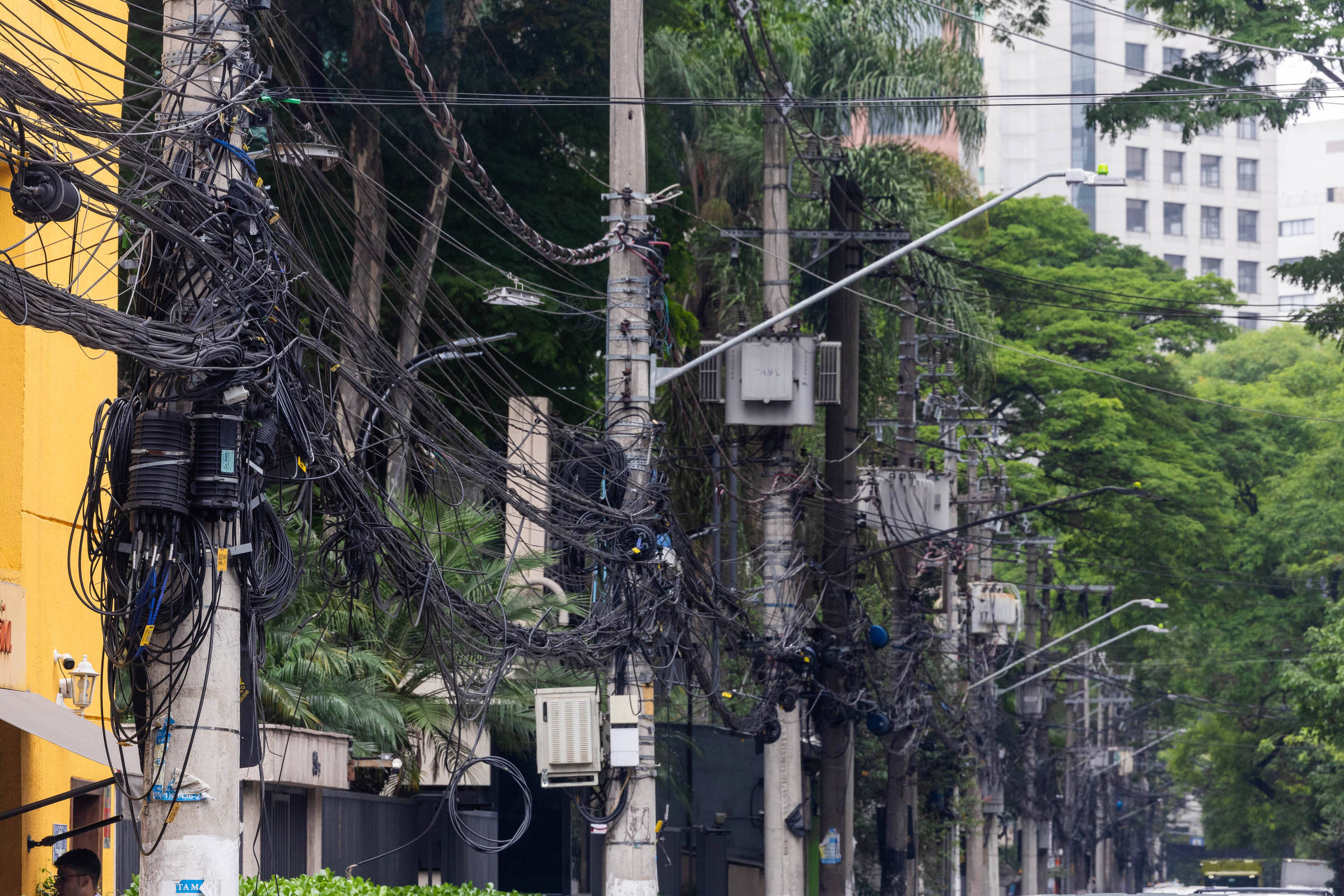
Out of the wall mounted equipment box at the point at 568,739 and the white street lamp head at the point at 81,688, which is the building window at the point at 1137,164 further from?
the white street lamp head at the point at 81,688

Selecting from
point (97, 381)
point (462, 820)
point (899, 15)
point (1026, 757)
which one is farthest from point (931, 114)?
point (1026, 757)

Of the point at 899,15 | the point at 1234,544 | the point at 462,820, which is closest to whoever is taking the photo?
the point at 462,820

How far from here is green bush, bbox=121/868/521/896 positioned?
41.8 feet

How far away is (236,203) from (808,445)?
31.9 m

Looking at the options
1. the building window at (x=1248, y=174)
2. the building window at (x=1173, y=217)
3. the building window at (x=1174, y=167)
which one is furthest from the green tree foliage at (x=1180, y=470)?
the building window at (x=1248, y=174)

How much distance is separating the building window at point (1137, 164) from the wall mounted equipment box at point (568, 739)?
379 feet

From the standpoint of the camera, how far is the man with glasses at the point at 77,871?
37.9 ft

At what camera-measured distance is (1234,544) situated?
55.7m

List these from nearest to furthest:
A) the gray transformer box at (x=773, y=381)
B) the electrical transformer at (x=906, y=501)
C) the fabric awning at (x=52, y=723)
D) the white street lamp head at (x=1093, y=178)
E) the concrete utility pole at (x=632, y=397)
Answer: the fabric awning at (x=52, y=723) → the concrete utility pole at (x=632, y=397) → the white street lamp head at (x=1093, y=178) → the gray transformer box at (x=773, y=381) → the electrical transformer at (x=906, y=501)

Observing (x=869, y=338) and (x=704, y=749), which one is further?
(x=869, y=338)

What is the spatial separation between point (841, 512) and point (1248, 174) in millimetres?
110959

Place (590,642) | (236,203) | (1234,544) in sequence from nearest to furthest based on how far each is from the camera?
1. (236,203)
2. (590,642)
3. (1234,544)

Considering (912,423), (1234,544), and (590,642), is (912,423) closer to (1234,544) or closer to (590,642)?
(590,642)

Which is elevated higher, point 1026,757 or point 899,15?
point 899,15
